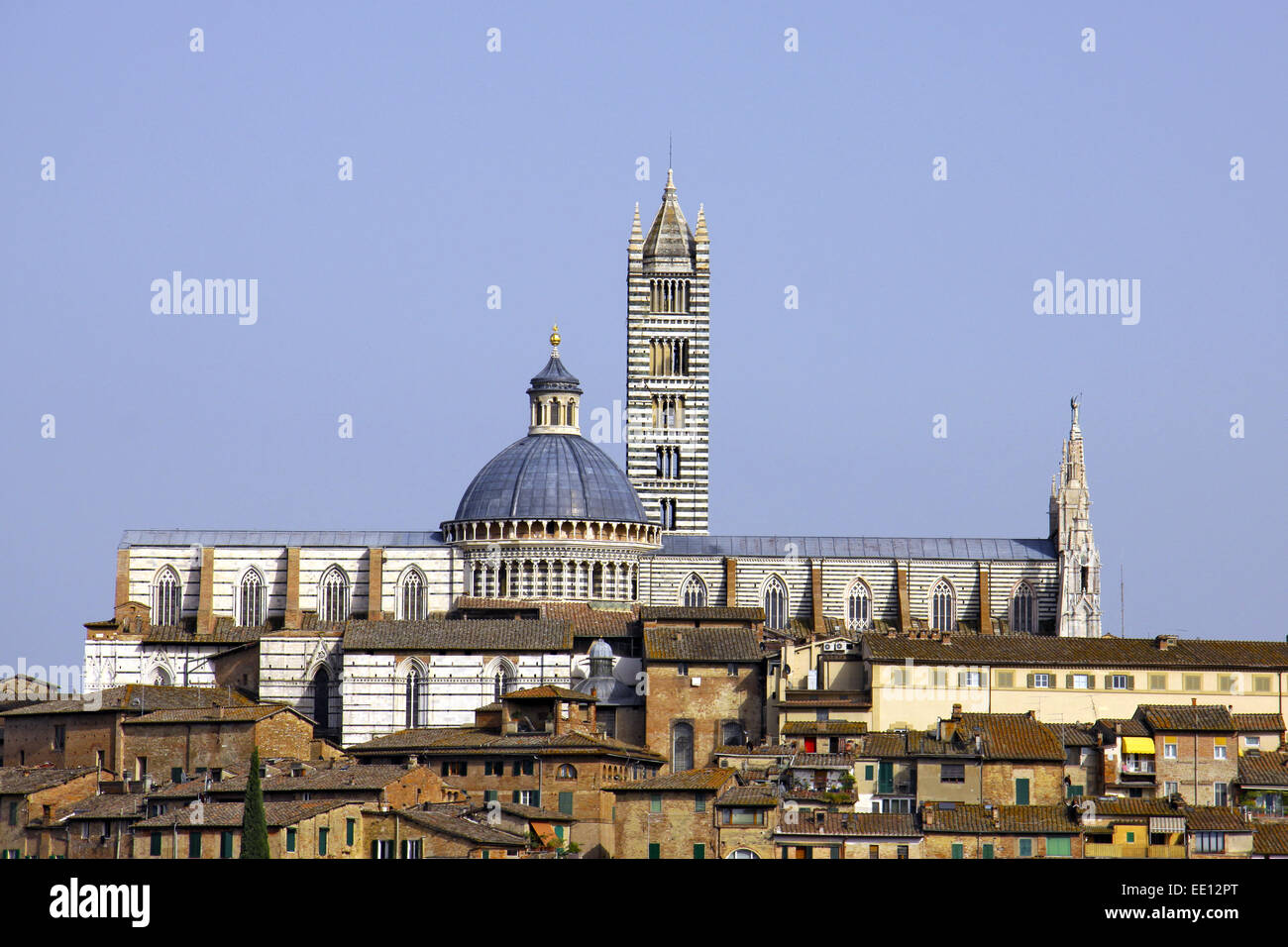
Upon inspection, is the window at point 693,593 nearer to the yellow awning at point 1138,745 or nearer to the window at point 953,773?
the yellow awning at point 1138,745

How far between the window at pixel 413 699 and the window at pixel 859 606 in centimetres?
1557

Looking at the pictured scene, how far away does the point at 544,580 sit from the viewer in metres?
79.4

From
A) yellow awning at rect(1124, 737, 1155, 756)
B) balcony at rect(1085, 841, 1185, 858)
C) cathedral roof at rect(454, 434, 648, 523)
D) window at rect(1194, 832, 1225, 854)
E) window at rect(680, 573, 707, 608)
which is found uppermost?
cathedral roof at rect(454, 434, 648, 523)

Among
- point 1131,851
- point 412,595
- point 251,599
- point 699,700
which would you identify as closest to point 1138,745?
point 1131,851

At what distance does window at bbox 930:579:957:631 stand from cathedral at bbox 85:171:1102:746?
5 centimetres

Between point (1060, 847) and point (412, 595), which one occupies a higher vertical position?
point (412, 595)

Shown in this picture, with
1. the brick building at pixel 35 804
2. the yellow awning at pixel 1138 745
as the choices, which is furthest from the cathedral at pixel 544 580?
the yellow awning at pixel 1138 745

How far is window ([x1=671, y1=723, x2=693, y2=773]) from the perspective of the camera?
69.2m

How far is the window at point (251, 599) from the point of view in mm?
81500

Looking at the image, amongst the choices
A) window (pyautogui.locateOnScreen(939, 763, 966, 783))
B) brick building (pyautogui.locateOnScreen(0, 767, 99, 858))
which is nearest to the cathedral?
brick building (pyautogui.locateOnScreen(0, 767, 99, 858))

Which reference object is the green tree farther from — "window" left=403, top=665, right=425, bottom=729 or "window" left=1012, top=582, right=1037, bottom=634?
"window" left=1012, top=582, right=1037, bottom=634

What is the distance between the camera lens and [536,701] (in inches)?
2699

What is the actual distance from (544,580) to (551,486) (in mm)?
2932

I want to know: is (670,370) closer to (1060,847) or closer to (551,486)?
(551,486)
